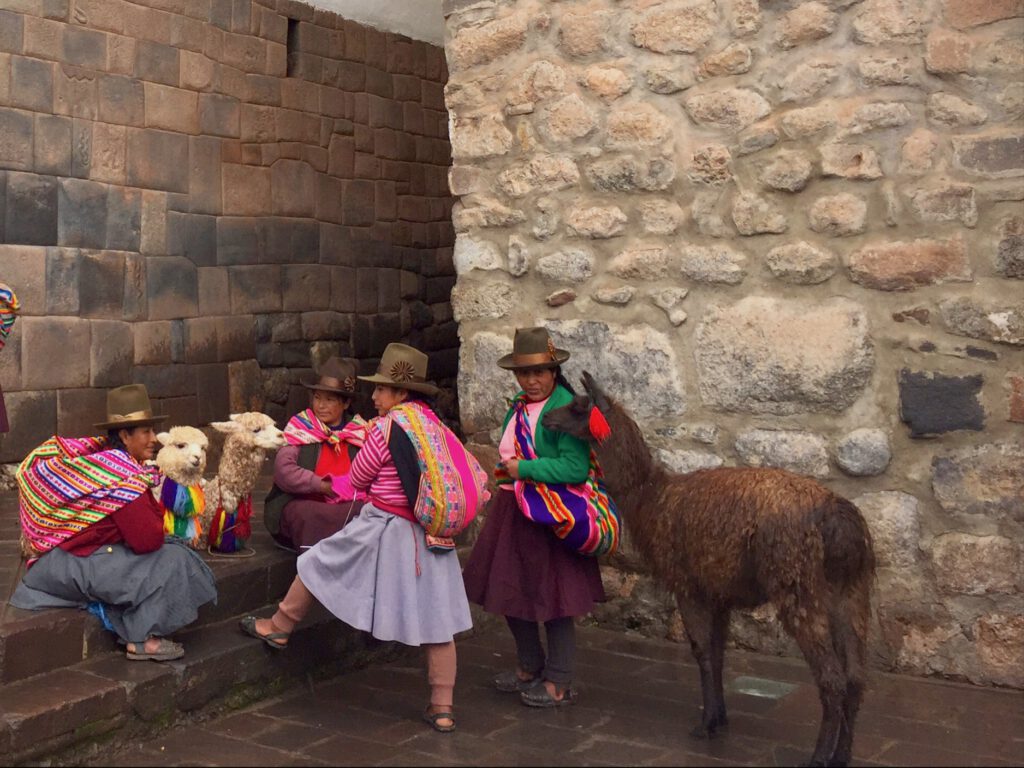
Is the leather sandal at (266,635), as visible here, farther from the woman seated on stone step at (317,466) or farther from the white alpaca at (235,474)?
the white alpaca at (235,474)

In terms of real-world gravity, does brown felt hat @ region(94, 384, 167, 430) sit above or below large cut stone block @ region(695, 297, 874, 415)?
below

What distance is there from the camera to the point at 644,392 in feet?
19.3

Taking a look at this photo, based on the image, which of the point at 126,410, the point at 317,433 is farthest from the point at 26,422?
the point at 126,410

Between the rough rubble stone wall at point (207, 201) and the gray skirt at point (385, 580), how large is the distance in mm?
3514

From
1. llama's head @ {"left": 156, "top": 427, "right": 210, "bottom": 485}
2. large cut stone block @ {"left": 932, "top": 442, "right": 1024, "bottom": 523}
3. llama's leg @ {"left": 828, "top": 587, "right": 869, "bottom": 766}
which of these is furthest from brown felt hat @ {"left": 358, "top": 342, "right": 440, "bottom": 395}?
large cut stone block @ {"left": 932, "top": 442, "right": 1024, "bottom": 523}

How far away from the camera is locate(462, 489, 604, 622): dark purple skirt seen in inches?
194

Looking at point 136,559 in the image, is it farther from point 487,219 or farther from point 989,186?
point 989,186

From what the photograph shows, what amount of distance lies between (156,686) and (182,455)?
97 centimetres

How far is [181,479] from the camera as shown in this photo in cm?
508

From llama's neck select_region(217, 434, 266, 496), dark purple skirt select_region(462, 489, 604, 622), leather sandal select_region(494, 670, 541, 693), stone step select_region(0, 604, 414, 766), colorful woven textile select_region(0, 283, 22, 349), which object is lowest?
leather sandal select_region(494, 670, 541, 693)

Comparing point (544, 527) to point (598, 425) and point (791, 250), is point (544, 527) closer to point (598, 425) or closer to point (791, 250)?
point (598, 425)

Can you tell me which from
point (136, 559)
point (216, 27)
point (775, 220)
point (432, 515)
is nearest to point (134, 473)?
point (136, 559)

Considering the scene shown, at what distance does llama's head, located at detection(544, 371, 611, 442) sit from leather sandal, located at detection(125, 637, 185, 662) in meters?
1.68

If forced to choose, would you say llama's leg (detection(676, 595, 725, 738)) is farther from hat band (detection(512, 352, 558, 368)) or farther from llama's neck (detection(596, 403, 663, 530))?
hat band (detection(512, 352, 558, 368))
